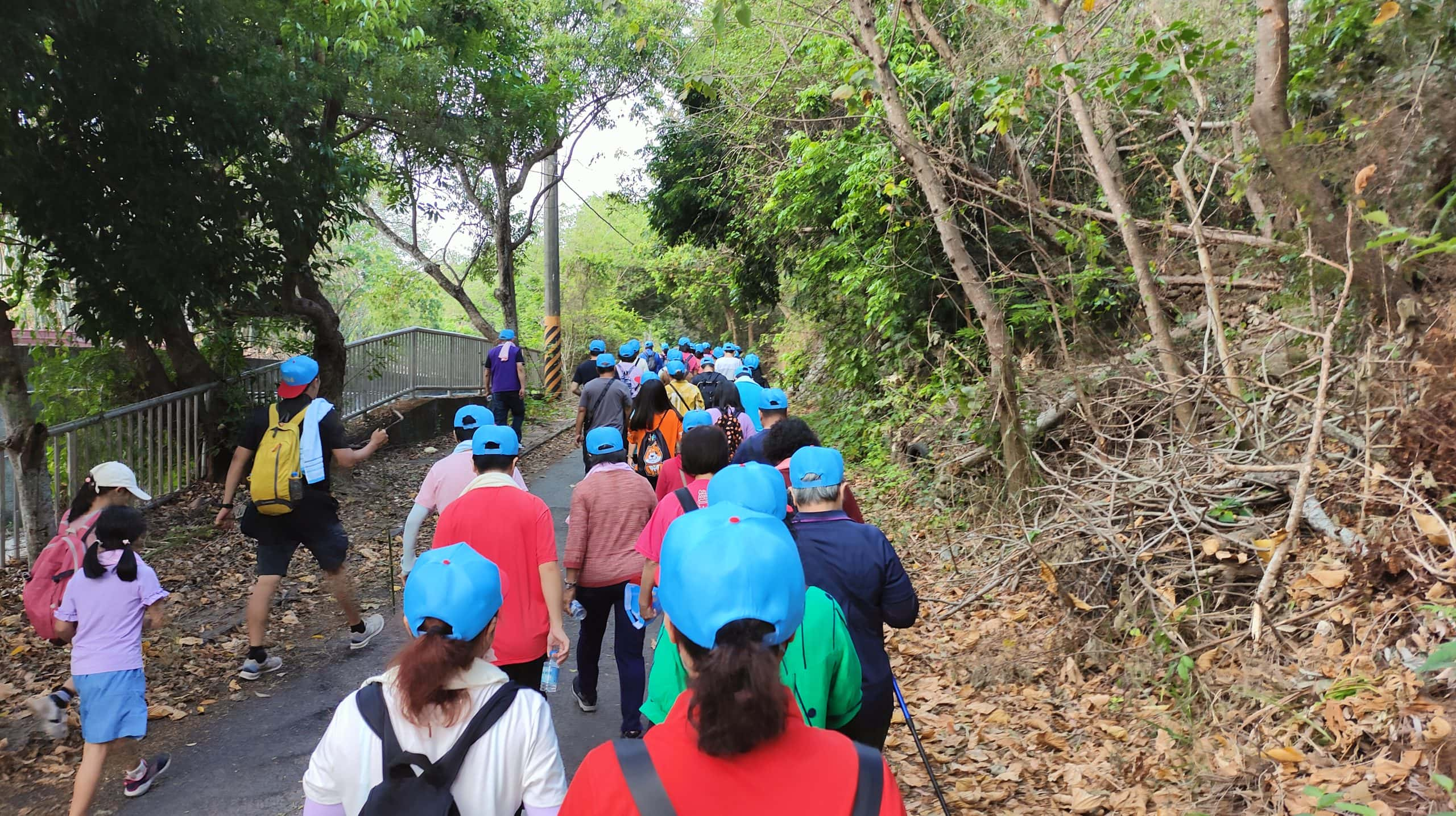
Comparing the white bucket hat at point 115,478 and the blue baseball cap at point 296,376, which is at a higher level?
the blue baseball cap at point 296,376

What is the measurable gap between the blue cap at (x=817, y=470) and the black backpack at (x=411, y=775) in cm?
170

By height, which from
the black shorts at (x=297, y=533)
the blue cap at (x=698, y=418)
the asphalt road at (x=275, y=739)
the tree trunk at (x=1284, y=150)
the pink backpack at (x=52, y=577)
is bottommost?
the asphalt road at (x=275, y=739)

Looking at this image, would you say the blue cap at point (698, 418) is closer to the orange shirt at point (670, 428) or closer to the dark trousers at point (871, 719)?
the orange shirt at point (670, 428)

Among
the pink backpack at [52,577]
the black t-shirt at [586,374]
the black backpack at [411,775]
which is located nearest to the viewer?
the black backpack at [411,775]

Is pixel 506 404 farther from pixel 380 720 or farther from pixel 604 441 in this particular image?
pixel 380 720

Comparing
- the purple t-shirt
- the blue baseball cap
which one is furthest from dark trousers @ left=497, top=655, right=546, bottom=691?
the purple t-shirt

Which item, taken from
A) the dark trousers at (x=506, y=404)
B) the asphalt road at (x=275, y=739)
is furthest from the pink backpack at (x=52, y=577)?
the dark trousers at (x=506, y=404)

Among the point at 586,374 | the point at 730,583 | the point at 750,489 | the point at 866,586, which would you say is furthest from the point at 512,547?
the point at 586,374

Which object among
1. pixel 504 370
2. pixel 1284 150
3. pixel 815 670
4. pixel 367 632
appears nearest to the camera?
pixel 815 670

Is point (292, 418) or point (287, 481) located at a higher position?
point (292, 418)

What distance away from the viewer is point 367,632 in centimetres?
660

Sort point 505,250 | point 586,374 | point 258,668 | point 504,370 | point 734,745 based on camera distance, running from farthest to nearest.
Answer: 1. point 505,250
2. point 504,370
3. point 586,374
4. point 258,668
5. point 734,745

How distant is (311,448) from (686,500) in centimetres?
270

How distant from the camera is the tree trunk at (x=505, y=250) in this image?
20078 mm
